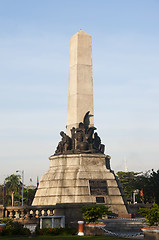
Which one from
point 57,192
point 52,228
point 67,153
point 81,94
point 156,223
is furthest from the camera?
point 81,94

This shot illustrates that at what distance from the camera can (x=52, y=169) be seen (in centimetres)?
3222

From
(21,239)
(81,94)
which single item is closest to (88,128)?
(81,94)

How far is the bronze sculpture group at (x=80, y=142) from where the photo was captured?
32.3 meters

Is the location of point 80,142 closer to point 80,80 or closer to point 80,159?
point 80,159

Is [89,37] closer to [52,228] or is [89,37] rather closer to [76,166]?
[76,166]

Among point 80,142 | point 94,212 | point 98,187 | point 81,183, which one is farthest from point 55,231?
point 80,142

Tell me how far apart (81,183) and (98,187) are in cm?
146

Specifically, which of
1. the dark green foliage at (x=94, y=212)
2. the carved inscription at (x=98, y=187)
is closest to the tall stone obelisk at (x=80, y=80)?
the carved inscription at (x=98, y=187)

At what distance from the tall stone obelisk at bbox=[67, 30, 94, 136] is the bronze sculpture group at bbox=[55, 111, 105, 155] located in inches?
53.9

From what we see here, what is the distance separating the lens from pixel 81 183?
96.6 feet

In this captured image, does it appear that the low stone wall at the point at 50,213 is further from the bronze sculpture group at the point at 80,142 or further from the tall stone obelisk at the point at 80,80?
the tall stone obelisk at the point at 80,80

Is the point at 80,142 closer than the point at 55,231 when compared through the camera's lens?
No

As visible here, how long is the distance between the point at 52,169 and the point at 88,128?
5269mm

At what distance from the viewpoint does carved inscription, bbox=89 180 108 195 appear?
29.4 meters
